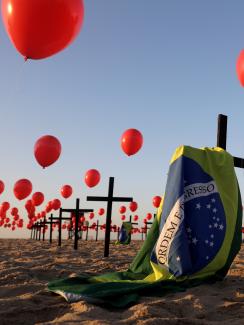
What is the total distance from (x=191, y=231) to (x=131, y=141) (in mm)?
5972

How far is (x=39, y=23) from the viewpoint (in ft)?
13.7

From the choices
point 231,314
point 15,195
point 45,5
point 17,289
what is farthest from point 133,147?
point 231,314

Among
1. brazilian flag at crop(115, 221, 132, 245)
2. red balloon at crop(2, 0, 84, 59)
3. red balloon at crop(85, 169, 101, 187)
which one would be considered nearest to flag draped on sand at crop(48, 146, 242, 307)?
red balloon at crop(2, 0, 84, 59)

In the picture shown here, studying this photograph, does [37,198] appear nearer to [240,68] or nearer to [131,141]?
[131,141]

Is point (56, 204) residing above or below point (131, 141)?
below

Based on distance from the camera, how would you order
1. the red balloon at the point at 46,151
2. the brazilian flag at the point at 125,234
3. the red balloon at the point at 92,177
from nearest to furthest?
the red balloon at the point at 46,151
the red balloon at the point at 92,177
the brazilian flag at the point at 125,234

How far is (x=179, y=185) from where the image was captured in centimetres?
367

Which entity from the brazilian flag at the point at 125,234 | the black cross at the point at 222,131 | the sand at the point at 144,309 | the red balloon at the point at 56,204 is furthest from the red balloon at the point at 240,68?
the red balloon at the point at 56,204

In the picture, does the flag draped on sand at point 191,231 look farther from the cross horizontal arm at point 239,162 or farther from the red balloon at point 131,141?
the red balloon at point 131,141

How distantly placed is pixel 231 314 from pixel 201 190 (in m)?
1.38

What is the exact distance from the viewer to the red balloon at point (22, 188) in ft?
38.9

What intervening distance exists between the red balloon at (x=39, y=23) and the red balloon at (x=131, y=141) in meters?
5.11

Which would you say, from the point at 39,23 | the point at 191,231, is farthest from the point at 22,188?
the point at 191,231

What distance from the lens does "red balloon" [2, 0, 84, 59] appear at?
4.14m
